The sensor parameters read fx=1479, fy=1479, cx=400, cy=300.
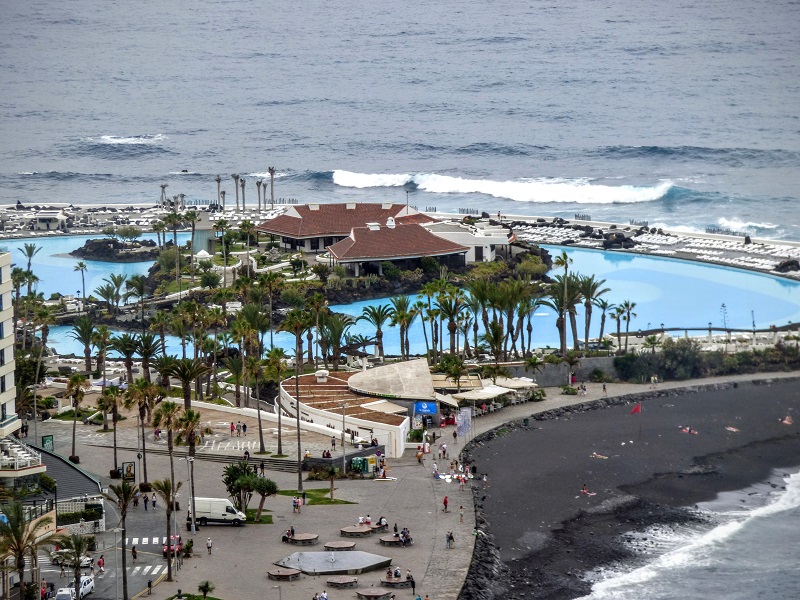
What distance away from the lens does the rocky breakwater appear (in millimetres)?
125062

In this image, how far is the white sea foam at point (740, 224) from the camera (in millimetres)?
146750

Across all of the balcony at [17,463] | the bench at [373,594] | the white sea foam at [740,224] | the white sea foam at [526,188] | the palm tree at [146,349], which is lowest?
the bench at [373,594]

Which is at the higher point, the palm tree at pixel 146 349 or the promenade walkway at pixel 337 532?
the palm tree at pixel 146 349

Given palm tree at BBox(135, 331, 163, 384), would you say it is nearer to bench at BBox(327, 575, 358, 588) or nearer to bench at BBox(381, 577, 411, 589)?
bench at BBox(327, 575, 358, 588)

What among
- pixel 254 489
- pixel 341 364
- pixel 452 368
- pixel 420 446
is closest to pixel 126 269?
pixel 341 364

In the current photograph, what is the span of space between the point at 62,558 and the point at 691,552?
24.5 meters

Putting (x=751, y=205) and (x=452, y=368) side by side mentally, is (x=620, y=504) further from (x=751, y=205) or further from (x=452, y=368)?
(x=751, y=205)

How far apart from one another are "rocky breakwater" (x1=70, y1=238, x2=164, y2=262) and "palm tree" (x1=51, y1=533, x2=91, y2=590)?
71.3 meters

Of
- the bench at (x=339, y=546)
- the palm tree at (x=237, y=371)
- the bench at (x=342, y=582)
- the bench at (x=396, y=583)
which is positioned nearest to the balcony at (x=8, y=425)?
the bench at (x=339, y=546)

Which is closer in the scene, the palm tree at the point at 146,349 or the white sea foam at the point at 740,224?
the palm tree at the point at 146,349

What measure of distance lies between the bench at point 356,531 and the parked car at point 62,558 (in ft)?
33.0

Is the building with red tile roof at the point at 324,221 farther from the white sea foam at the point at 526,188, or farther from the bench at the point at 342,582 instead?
the bench at the point at 342,582

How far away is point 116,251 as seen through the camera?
12619 centimetres

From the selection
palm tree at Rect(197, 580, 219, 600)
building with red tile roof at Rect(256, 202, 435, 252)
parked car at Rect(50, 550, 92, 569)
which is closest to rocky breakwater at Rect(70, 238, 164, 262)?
building with red tile roof at Rect(256, 202, 435, 252)
